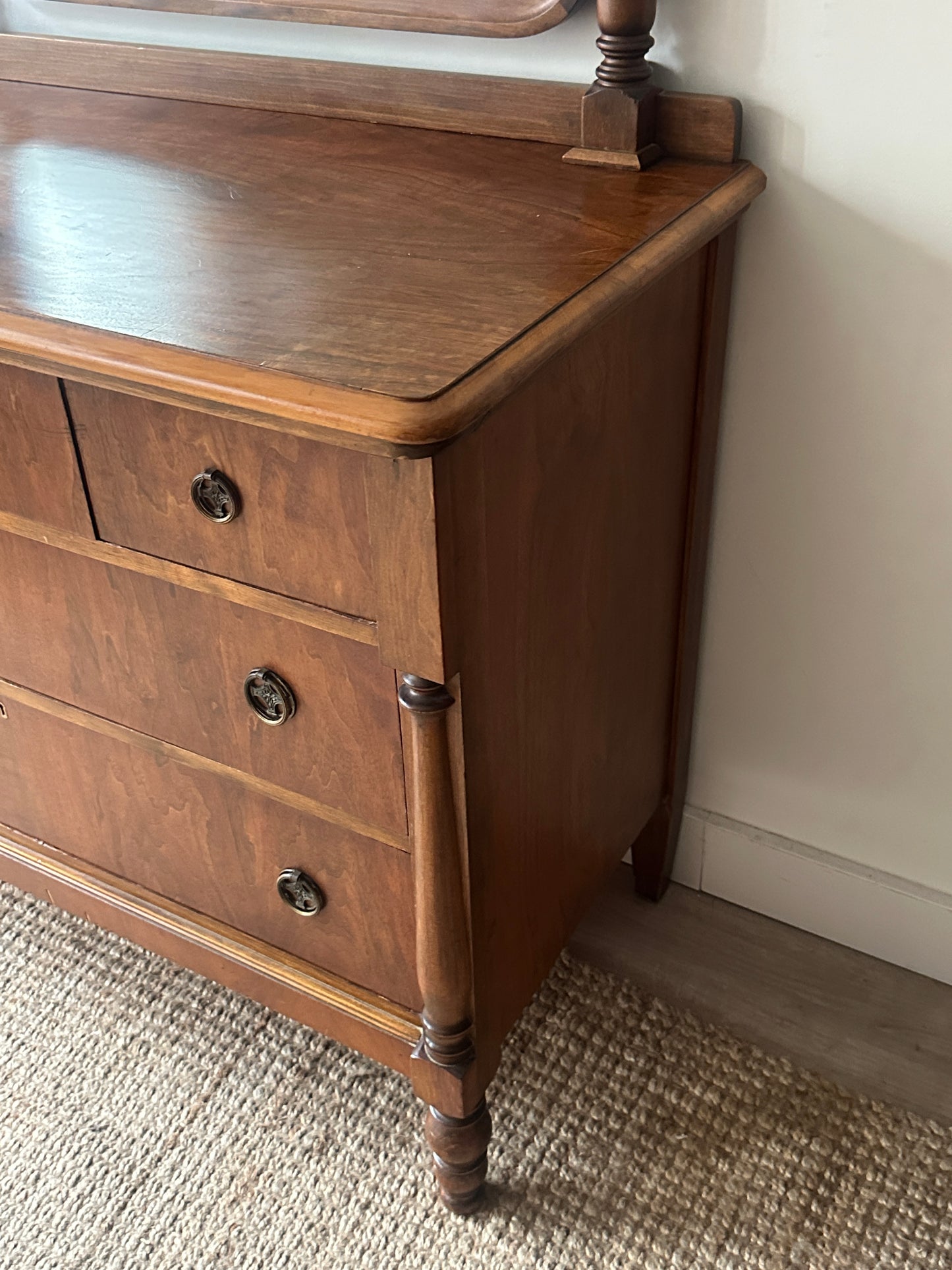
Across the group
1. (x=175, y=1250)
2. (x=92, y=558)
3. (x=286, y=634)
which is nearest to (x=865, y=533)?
(x=286, y=634)

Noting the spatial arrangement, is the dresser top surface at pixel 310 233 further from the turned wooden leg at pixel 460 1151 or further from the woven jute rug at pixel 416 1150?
the woven jute rug at pixel 416 1150

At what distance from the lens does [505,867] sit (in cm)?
108

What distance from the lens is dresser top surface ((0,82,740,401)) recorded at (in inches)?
32.9

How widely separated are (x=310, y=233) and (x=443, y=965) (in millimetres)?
643

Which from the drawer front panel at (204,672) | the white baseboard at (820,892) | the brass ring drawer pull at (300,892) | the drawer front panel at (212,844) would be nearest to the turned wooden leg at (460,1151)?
the drawer front panel at (212,844)

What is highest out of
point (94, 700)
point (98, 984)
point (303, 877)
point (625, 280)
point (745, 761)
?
point (625, 280)

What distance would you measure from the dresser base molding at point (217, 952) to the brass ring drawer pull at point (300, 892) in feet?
0.26

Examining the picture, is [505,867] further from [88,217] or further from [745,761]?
[88,217]

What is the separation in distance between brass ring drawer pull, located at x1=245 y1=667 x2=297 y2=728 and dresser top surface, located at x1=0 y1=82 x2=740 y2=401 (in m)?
0.31

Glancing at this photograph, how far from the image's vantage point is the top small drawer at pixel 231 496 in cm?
86

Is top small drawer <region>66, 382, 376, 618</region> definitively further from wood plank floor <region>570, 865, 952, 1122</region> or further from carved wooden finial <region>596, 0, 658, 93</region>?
wood plank floor <region>570, 865, 952, 1122</region>

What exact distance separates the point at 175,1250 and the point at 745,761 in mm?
844

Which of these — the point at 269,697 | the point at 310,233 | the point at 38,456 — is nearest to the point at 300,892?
the point at 269,697

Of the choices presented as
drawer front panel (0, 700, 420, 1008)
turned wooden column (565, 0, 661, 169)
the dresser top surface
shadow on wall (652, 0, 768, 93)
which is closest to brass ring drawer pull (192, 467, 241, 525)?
the dresser top surface
